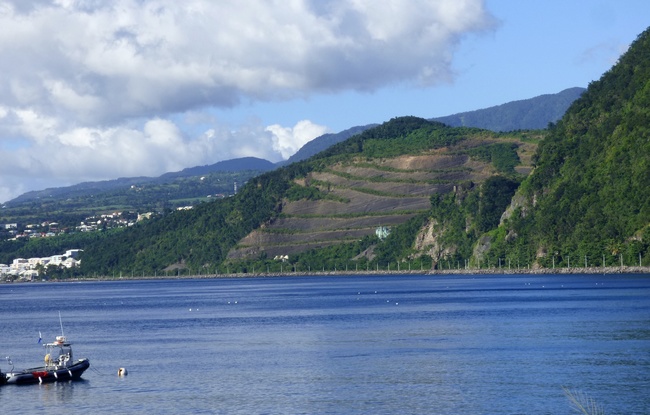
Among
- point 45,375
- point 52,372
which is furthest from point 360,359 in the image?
point 45,375

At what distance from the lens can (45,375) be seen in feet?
228

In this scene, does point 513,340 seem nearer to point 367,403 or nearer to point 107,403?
point 367,403

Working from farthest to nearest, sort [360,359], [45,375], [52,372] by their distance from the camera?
[360,359] → [52,372] → [45,375]

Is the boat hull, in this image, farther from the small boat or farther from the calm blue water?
the calm blue water

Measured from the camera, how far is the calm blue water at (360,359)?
2283 inches

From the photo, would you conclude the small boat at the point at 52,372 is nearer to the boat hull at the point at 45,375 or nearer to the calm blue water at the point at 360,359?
A: the boat hull at the point at 45,375

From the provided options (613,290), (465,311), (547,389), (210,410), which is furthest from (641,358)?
(613,290)

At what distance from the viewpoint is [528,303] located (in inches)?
4990

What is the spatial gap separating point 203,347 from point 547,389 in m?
35.5

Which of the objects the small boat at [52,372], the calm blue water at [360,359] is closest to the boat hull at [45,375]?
the small boat at [52,372]

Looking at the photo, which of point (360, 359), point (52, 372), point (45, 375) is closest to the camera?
point (45, 375)

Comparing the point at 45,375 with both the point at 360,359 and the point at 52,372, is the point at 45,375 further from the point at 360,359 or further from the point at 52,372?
the point at 360,359

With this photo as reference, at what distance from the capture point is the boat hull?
2714 inches

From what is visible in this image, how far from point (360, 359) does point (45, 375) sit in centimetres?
1970
